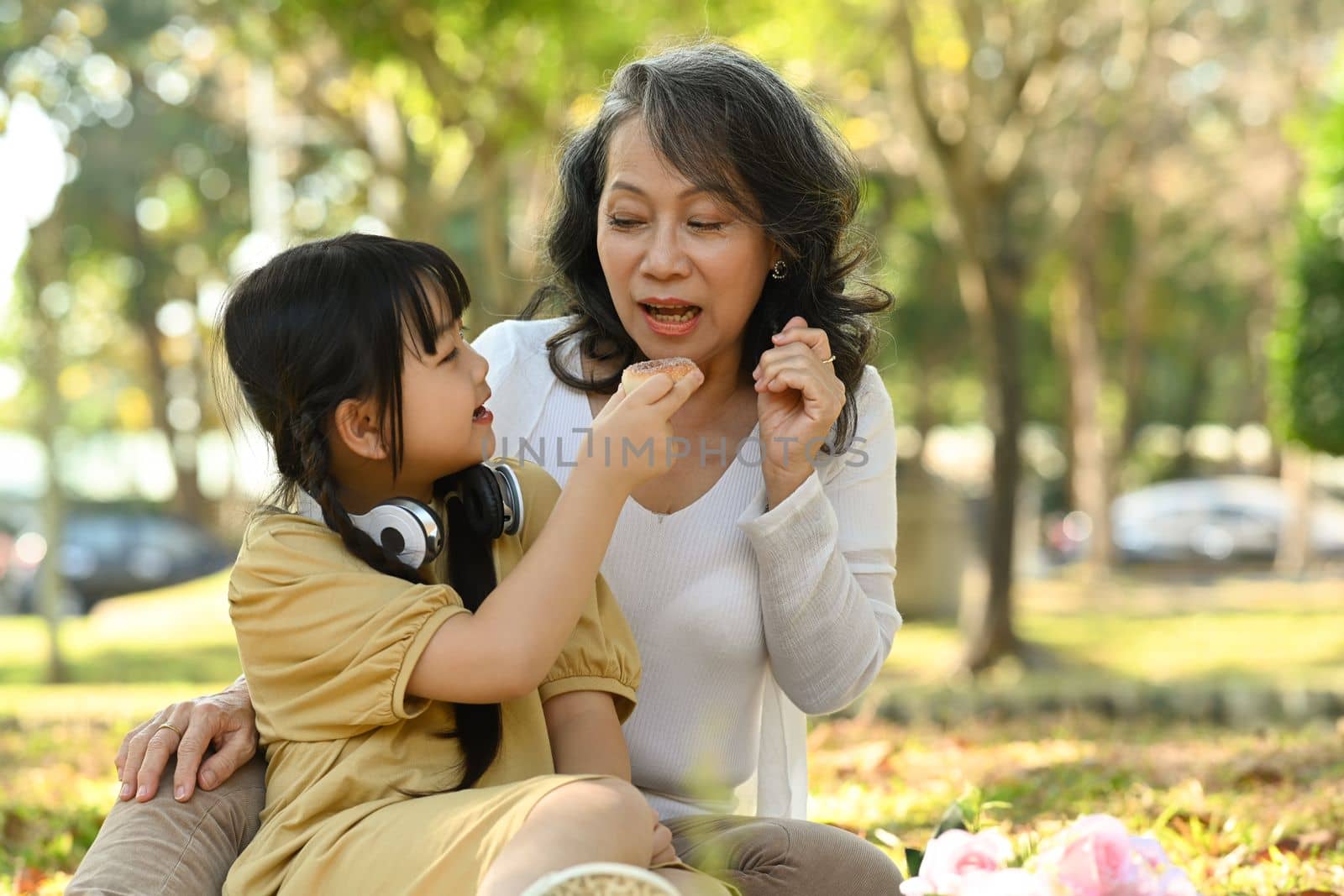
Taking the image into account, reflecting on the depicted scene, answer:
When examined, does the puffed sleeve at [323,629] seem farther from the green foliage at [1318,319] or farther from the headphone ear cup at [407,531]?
the green foliage at [1318,319]

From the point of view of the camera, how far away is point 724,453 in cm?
318

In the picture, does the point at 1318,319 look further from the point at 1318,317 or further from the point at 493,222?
the point at 493,222

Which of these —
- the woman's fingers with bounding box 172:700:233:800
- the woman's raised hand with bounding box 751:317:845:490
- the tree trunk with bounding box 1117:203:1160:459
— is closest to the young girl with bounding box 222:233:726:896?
the woman's fingers with bounding box 172:700:233:800

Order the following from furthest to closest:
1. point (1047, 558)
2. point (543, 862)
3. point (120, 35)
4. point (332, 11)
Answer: point (1047, 558)
point (120, 35)
point (332, 11)
point (543, 862)

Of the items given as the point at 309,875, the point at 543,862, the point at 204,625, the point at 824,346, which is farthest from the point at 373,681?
the point at 204,625

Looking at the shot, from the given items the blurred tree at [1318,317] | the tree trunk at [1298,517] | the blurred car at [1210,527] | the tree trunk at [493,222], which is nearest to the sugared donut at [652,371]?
the tree trunk at [493,222]

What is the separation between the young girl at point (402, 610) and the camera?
7.20ft

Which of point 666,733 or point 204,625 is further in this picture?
point 204,625

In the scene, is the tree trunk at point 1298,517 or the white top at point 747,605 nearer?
the white top at point 747,605

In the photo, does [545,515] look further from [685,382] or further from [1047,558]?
[1047,558]

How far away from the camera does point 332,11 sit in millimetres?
9664

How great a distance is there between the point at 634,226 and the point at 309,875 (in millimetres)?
1419

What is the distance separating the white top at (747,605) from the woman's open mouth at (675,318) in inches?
11.8

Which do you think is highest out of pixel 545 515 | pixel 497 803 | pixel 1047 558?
pixel 545 515
